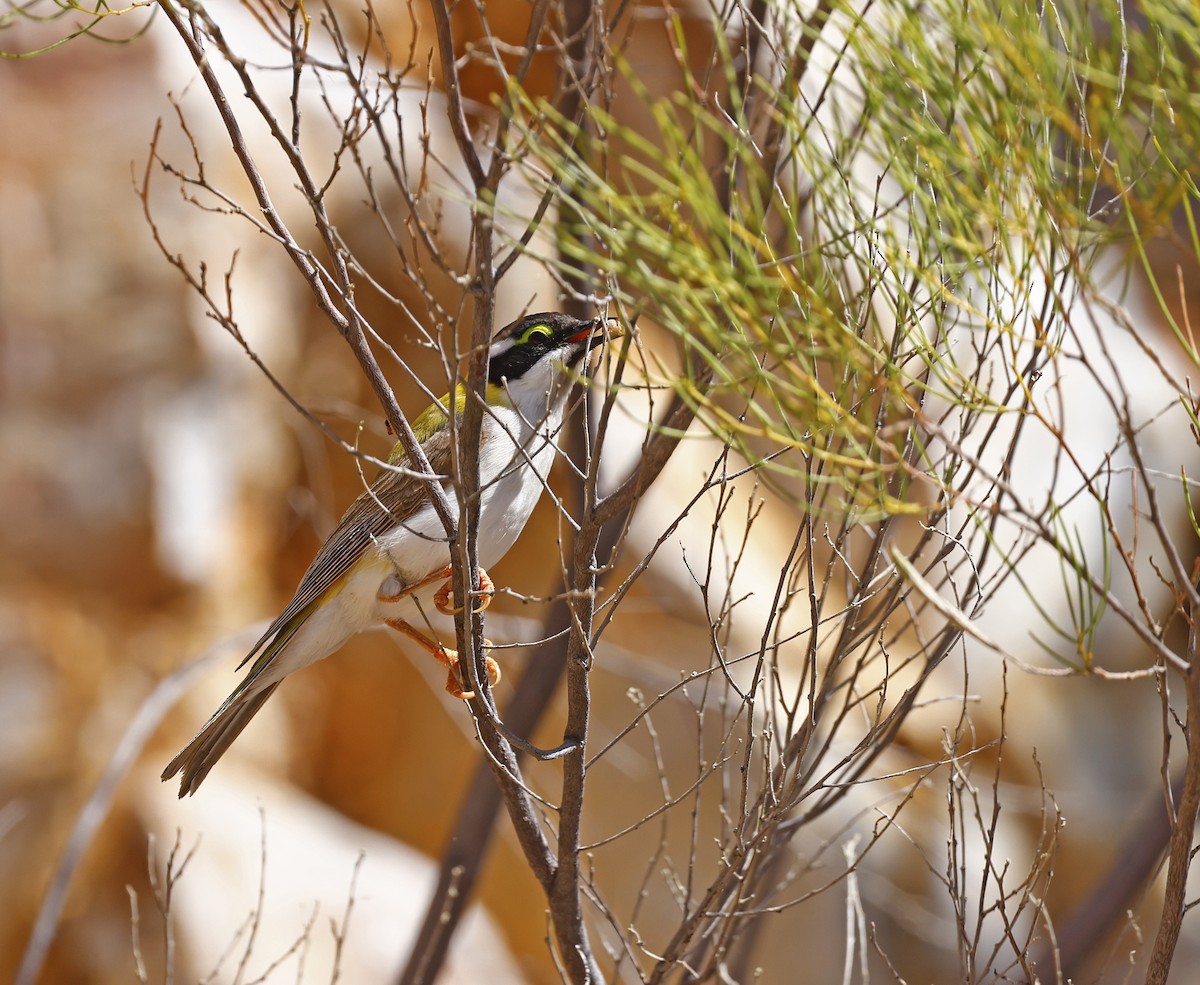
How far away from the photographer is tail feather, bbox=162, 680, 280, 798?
3.50 m

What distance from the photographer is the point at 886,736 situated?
9.66 feet

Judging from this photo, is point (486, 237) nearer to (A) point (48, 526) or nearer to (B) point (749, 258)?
(B) point (749, 258)

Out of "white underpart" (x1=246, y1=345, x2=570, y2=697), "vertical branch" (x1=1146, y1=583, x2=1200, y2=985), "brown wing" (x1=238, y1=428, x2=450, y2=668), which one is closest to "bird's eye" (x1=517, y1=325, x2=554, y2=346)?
"white underpart" (x1=246, y1=345, x2=570, y2=697)

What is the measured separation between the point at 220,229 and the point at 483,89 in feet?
7.21

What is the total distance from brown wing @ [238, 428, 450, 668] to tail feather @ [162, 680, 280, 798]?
0.77 ft

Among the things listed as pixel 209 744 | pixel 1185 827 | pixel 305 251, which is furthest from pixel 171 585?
pixel 1185 827

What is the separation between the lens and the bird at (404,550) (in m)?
3.47

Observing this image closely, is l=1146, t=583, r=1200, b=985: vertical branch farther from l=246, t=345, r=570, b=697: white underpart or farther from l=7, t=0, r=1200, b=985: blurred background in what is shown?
l=7, t=0, r=1200, b=985: blurred background

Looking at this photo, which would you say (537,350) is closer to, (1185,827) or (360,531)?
(360,531)

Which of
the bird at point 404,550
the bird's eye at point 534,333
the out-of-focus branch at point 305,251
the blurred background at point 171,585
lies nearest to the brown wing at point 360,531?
the bird at point 404,550

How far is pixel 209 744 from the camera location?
3.55 metres

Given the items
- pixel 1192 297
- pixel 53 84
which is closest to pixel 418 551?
pixel 53 84

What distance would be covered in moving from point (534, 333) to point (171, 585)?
4.36 m

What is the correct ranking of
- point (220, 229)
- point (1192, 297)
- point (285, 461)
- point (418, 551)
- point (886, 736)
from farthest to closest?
1. point (1192, 297)
2. point (285, 461)
3. point (220, 229)
4. point (418, 551)
5. point (886, 736)
